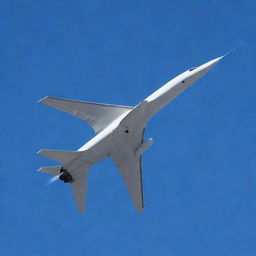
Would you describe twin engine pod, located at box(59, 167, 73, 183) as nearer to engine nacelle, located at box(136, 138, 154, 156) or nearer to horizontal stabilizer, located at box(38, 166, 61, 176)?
horizontal stabilizer, located at box(38, 166, 61, 176)

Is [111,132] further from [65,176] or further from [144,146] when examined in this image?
[65,176]

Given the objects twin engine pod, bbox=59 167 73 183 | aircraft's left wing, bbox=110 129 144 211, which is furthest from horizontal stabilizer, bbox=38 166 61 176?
aircraft's left wing, bbox=110 129 144 211

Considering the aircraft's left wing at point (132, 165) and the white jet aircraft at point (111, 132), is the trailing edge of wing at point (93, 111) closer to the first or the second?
the white jet aircraft at point (111, 132)

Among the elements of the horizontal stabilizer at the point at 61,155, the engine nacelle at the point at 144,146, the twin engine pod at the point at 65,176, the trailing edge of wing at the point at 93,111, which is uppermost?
the trailing edge of wing at the point at 93,111

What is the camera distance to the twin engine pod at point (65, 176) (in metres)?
46.6

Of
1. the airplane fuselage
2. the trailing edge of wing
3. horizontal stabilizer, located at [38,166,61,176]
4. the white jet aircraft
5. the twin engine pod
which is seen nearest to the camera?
the airplane fuselage

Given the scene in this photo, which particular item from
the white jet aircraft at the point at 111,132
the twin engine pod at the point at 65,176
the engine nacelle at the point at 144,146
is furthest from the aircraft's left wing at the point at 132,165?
the twin engine pod at the point at 65,176

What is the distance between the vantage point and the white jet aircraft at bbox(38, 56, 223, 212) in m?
45.8

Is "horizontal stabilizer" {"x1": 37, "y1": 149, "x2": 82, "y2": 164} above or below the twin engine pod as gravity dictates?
above

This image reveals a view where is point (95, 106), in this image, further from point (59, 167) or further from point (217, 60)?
point (217, 60)

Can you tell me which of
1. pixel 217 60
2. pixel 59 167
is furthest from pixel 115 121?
pixel 217 60

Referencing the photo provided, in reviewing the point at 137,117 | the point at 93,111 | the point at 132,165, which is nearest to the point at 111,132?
the point at 137,117

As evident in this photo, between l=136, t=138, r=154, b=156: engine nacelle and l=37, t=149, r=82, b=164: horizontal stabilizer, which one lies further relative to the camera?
l=136, t=138, r=154, b=156: engine nacelle

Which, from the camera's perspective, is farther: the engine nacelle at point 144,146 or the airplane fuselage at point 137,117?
the engine nacelle at point 144,146
